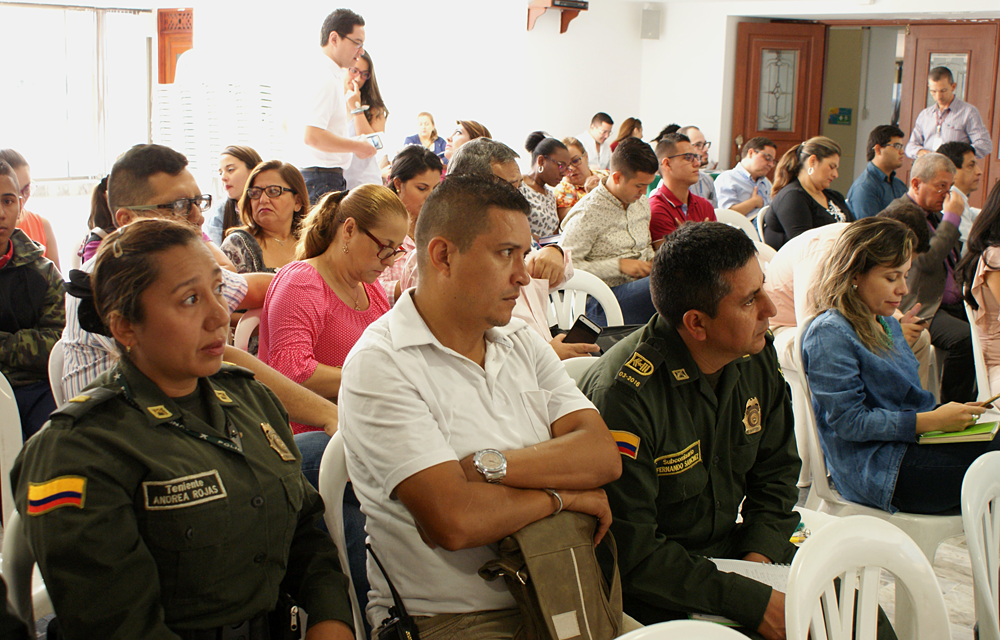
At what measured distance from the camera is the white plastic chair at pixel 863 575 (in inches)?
48.8

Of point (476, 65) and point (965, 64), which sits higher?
point (965, 64)

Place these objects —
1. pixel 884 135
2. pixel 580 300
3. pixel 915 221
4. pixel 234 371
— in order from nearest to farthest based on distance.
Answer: pixel 234 371, pixel 580 300, pixel 915 221, pixel 884 135

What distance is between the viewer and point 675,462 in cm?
162

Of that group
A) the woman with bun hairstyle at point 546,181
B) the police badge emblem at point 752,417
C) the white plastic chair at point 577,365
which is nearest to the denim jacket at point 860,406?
the police badge emblem at point 752,417

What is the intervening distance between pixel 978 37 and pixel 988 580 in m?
9.09

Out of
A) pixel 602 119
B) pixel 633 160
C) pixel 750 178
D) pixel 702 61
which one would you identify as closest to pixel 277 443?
pixel 633 160

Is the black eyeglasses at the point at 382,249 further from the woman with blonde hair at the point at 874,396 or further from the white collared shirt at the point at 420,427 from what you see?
the woman with blonde hair at the point at 874,396

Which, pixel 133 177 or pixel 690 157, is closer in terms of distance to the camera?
pixel 133 177

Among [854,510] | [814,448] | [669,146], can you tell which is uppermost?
[669,146]

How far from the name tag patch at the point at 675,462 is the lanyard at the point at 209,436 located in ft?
2.61

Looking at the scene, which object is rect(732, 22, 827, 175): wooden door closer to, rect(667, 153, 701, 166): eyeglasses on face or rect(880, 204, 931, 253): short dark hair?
rect(667, 153, 701, 166): eyeglasses on face

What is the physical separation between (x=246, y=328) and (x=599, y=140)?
276 inches

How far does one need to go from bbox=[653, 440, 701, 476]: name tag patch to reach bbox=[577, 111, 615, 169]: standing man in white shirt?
7386 mm

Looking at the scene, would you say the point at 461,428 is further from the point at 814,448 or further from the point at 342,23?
the point at 342,23
